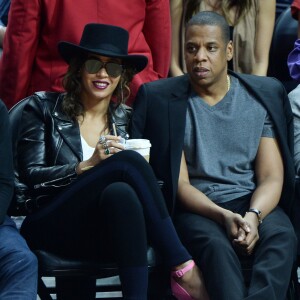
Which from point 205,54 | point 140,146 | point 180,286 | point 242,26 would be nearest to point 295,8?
point 242,26

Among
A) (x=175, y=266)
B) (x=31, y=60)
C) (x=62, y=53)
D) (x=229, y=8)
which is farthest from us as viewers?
(x=229, y=8)

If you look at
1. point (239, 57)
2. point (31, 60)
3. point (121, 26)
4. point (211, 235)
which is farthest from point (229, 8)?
point (211, 235)

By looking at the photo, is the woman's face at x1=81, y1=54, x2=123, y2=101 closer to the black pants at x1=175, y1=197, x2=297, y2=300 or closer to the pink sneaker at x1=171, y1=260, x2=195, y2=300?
the black pants at x1=175, y1=197, x2=297, y2=300

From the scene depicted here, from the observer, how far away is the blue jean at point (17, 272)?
4.16m

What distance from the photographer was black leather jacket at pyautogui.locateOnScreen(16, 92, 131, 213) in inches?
182

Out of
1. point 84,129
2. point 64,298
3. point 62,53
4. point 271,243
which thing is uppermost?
point 62,53

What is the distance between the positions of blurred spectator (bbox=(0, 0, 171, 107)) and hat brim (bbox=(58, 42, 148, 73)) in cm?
26

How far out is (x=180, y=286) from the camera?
4.43 metres

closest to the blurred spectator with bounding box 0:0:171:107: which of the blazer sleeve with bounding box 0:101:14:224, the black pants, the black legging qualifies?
the blazer sleeve with bounding box 0:101:14:224

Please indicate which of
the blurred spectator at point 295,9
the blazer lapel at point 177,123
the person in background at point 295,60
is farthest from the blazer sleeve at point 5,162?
the blurred spectator at point 295,9

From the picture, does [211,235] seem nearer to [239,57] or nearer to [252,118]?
[252,118]

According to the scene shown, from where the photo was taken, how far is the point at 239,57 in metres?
5.68

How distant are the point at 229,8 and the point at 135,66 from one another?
92 centimetres

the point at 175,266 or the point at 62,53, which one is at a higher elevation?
the point at 62,53
